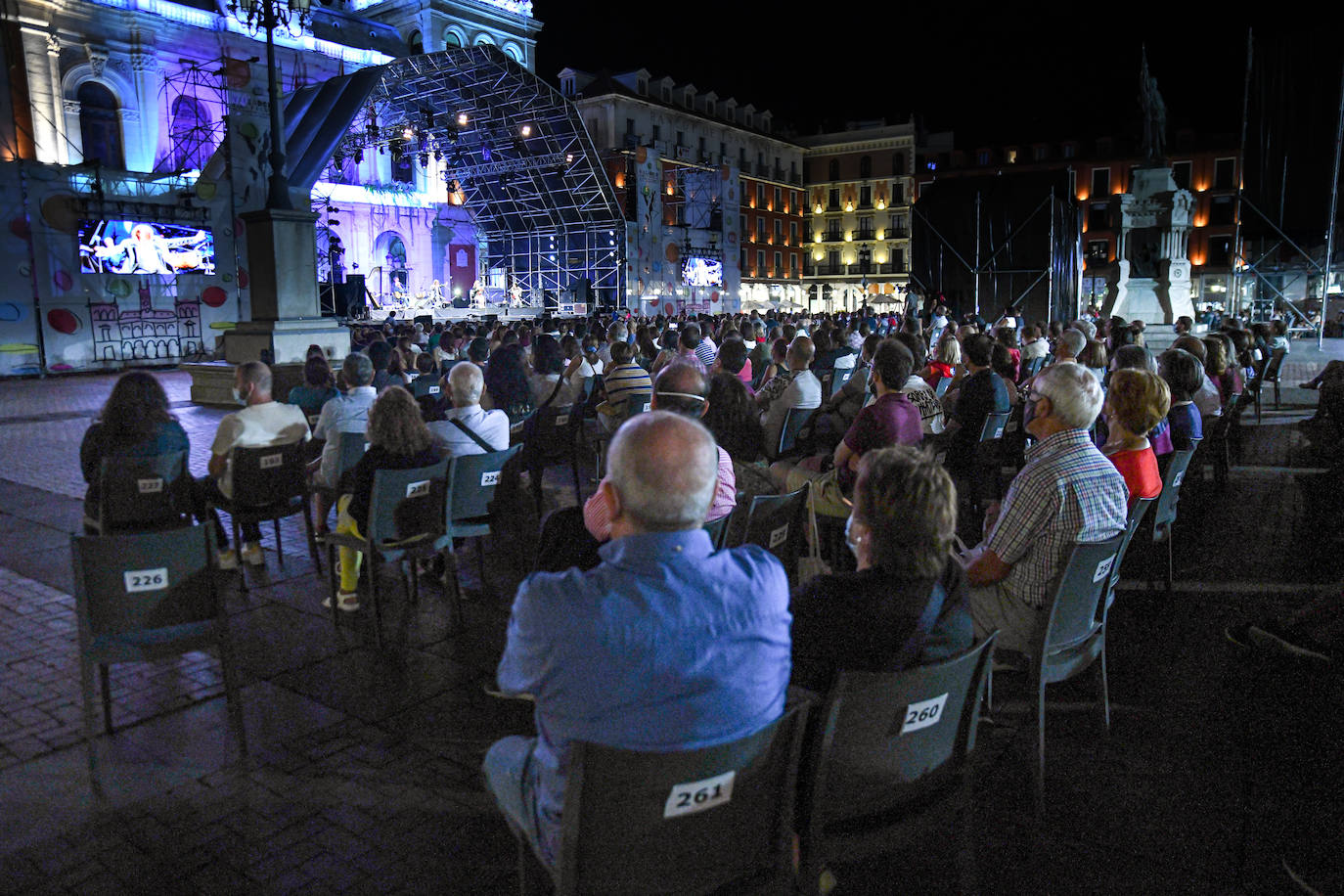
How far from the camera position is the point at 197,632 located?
3.29 metres

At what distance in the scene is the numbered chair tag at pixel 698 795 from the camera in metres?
1.68

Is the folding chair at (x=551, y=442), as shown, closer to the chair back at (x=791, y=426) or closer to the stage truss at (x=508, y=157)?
the chair back at (x=791, y=426)

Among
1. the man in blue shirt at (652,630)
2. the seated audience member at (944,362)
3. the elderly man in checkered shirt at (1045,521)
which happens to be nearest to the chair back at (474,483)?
the elderly man in checkered shirt at (1045,521)

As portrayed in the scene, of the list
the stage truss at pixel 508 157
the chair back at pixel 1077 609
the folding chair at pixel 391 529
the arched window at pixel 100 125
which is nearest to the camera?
the chair back at pixel 1077 609

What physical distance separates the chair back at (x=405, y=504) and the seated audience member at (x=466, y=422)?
1.66 ft

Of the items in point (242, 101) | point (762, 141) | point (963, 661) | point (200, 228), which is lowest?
point (963, 661)

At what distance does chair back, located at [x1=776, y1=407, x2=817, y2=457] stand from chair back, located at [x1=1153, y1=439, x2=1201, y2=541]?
7.64ft

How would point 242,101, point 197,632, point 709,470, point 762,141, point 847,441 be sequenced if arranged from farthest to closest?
point 762,141 < point 242,101 < point 847,441 < point 197,632 < point 709,470

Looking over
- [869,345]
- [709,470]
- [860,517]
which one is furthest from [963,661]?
[869,345]

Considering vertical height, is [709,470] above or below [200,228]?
below

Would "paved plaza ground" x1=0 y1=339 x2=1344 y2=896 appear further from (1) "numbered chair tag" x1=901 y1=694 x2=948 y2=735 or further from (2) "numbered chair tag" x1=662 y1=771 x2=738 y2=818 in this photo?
(2) "numbered chair tag" x1=662 y1=771 x2=738 y2=818

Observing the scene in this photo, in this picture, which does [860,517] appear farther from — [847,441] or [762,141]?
[762,141]

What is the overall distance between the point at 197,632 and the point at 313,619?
1392 mm

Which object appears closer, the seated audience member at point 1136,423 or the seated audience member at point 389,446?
the seated audience member at point 1136,423
